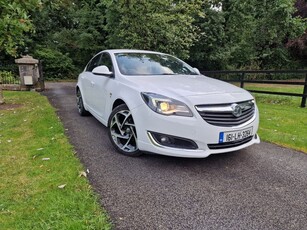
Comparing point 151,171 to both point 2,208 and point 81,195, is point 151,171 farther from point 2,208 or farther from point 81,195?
point 2,208

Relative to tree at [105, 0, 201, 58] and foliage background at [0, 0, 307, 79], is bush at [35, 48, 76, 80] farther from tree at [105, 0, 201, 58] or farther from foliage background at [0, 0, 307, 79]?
tree at [105, 0, 201, 58]

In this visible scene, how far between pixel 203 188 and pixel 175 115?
812mm

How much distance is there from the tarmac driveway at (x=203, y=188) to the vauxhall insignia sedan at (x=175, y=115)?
0.28 meters

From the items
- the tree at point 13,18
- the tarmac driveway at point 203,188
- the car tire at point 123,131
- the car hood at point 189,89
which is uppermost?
the tree at point 13,18

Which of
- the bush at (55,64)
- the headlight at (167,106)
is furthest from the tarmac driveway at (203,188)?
the bush at (55,64)

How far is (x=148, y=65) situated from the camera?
405cm

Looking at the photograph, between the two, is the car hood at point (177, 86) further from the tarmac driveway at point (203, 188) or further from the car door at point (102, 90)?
the tarmac driveway at point (203, 188)

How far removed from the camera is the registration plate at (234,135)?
2799 millimetres

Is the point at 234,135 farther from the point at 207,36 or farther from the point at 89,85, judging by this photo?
the point at 207,36

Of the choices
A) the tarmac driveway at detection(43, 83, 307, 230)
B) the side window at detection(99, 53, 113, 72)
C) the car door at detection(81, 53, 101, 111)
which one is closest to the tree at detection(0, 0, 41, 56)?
the car door at detection(81, 53, 101, 111)

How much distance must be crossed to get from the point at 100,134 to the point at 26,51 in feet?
58.2

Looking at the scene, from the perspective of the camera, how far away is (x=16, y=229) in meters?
1.93

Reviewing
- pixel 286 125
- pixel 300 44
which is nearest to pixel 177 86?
pixel 286 125

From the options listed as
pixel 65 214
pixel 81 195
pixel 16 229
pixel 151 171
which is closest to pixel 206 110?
pixel 151 171
